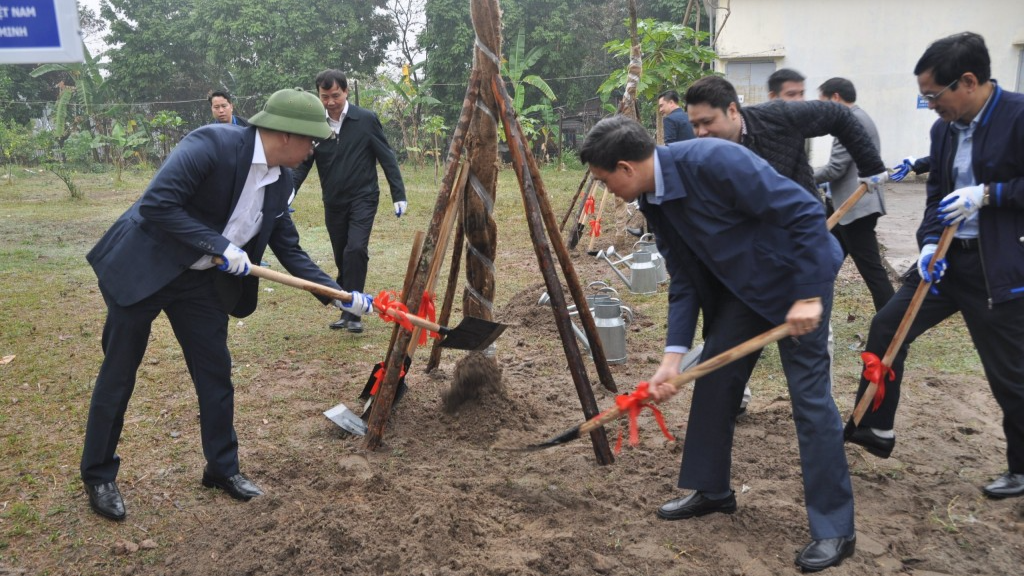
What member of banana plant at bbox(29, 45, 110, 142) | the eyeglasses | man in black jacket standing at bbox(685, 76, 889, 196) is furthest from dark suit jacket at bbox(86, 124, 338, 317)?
banana plant at bbox(29, 45, 110, 142)

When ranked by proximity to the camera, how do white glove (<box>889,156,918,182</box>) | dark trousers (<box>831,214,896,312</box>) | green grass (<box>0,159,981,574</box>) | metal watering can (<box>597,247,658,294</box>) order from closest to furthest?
green grass (<box>0,159,981,574</box>) → white glove (<box>889,156,918,182</box>) → dark trousers (<box>831,214,896,312</box>) → metal watering can (<box>597,247,658,294</box>)

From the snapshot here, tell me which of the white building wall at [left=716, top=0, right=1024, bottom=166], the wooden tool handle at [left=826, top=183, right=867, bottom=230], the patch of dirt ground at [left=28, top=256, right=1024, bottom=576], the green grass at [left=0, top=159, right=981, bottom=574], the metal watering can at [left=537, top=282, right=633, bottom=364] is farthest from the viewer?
the white building wall at [left=716, top=0, right=1024, bottom=166]

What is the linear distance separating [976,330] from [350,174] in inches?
179

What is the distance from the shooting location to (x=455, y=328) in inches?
153

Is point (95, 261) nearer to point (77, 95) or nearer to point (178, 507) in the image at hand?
point (178, 507)

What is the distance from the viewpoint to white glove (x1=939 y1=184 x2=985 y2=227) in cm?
316

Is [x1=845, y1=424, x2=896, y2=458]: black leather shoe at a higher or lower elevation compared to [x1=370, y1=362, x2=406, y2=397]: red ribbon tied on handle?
lower

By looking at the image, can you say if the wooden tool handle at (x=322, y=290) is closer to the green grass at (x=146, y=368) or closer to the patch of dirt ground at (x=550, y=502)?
the patch of dirt ground at (x=550, y=502)

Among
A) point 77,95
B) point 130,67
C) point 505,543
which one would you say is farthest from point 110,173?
point 505,543

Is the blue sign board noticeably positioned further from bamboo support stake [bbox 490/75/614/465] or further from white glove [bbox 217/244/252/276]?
bamboo support stake [bbox 490/75/614/465]

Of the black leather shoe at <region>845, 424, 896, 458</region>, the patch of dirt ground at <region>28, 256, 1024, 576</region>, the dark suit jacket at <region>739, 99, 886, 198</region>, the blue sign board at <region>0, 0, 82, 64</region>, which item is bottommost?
the patch of dirt ground at <region>28, 256, 1024, 576</region>

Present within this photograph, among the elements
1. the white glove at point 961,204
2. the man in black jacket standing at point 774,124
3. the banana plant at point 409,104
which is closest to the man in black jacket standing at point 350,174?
the man in black jacket standing at point 774,124

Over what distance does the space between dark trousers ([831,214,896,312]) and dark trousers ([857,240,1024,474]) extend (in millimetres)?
1430

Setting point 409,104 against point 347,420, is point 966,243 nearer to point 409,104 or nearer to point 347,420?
point 347,420
